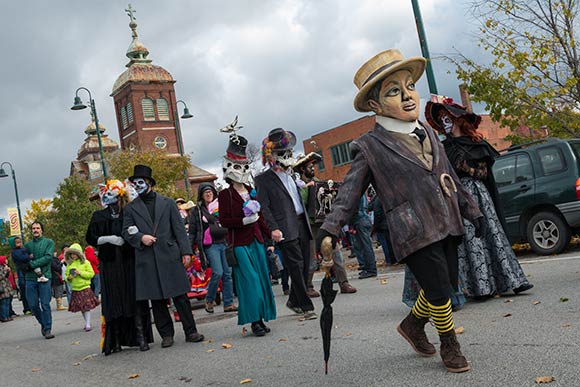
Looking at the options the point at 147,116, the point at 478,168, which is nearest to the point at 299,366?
the point at 478,168

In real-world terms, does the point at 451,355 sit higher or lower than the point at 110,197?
lower

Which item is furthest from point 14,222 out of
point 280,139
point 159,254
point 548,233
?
point 280,139

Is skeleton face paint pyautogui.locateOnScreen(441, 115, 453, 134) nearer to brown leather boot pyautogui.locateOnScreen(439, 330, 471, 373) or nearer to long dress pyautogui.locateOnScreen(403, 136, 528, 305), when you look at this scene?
long dress pyautogui.locateOnScreen(403, 136, 528, 305)

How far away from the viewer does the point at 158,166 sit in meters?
49.7

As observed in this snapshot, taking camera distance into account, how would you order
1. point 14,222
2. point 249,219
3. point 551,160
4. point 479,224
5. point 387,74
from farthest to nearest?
point 14,222 → point 551,160 → point 249,219 → point 479,224 → point 387,74

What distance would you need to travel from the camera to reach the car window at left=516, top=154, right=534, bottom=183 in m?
12.0

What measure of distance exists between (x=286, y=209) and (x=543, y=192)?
5.09 m

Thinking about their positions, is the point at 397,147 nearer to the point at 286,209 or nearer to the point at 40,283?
the point at 286,209

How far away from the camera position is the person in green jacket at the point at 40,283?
11766 millimetres

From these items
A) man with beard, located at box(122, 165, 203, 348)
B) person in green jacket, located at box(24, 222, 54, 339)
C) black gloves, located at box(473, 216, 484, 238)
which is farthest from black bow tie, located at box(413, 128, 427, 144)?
person in green jacket, located at box(24, 222, 54, 339)

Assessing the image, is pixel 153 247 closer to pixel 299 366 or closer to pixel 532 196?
pixel 299 366

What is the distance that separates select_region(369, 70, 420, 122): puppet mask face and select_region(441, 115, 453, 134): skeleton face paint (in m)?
2.70

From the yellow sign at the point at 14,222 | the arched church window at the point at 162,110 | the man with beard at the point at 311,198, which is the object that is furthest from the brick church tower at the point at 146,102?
the man with beard at the point at 311,198

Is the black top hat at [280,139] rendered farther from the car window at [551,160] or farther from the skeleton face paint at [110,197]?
the car window at [551,160]
